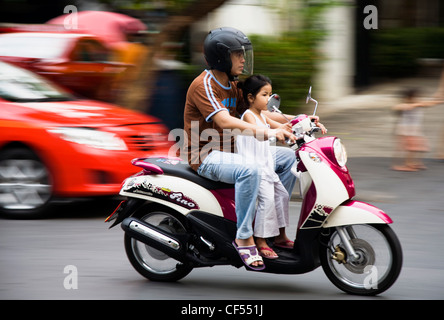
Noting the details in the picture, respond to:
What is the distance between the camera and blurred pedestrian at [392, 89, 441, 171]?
9.39m

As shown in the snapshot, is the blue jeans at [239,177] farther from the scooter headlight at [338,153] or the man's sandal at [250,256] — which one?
the scooter headlight at [338,153]

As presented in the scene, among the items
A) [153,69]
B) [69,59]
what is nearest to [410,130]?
[153,69]

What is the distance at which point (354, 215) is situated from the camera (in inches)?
187

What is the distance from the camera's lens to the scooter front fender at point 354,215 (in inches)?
185

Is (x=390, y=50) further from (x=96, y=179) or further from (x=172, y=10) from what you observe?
(x=96, y=179)

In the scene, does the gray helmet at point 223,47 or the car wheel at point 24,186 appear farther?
the car wheel at point 24,186

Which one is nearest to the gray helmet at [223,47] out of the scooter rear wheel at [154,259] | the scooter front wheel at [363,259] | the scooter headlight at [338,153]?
the scooter headlight at [338,153]

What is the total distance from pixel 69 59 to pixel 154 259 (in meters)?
5.54

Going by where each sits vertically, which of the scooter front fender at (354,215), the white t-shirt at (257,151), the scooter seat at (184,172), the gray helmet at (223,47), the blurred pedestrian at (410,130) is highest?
the gray helmet at (223,47)

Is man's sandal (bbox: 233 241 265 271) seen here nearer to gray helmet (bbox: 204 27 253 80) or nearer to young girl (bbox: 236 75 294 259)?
young girl (bbox: 236 75 294 259)

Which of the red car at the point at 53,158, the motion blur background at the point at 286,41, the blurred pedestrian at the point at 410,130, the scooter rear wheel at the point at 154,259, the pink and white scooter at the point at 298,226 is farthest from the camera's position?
the motion blur background at the point at 286,41

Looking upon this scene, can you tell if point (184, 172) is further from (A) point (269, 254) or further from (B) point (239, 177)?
Answer: (A) point (269, 254)

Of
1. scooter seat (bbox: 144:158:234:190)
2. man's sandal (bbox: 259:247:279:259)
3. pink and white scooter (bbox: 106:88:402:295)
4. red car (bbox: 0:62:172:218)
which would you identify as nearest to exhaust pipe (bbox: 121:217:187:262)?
pink and white scooter (bbox: 106:88:402:295)
